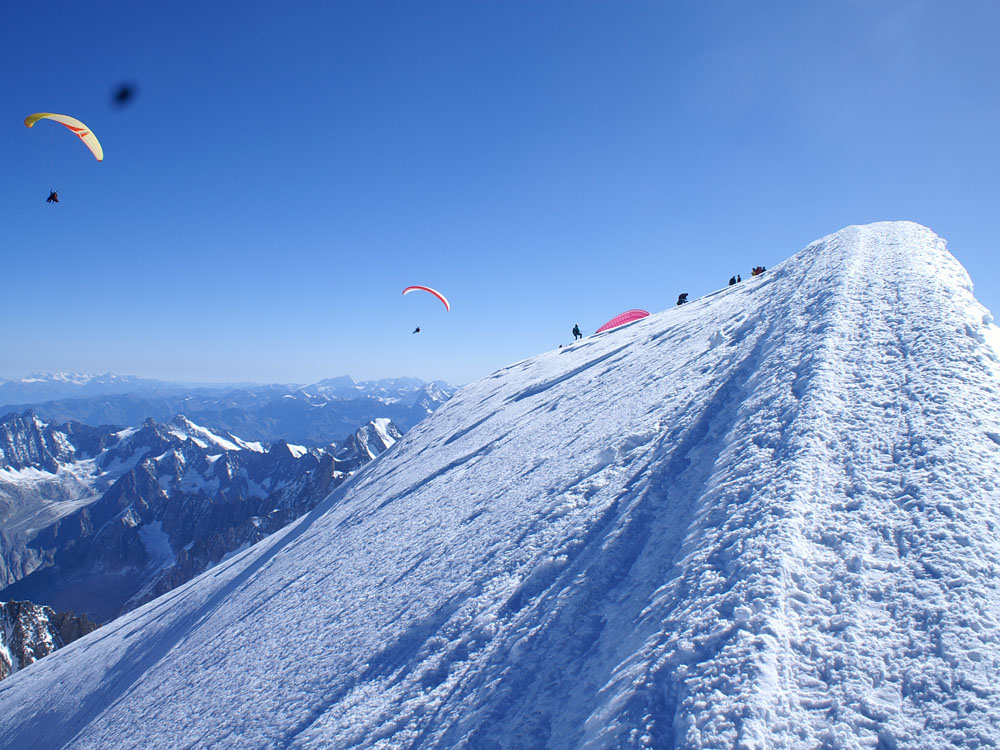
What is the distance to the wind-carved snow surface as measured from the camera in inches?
114

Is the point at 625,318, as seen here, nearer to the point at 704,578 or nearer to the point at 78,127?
the point at 704,578

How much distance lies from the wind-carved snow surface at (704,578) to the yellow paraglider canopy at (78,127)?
1545 inches

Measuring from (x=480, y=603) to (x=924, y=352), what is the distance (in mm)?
6659

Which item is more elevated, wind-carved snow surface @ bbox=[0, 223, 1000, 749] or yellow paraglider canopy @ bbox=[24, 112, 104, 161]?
yellow paraglider canopy @ bbox=[24, 112, 104, 161]

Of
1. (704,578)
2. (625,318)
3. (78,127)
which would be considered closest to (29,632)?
(78,127)

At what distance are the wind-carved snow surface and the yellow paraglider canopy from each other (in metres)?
39.2

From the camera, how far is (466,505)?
9.10m

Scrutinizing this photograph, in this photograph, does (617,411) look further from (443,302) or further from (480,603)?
(443,302)

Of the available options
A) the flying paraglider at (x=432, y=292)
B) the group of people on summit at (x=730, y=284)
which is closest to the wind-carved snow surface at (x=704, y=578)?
the group of people on summit at (x=730, y=284)

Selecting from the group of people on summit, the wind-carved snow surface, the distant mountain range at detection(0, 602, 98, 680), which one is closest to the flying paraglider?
the group of people on summit

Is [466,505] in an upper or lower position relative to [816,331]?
lower

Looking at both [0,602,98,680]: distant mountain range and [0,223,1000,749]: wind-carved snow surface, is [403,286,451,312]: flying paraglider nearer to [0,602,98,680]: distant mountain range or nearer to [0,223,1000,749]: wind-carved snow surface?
[0,223,1000,749]: wind-carved snow surface

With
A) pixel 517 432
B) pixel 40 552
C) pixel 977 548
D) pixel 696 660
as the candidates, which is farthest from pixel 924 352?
pixel 40 552

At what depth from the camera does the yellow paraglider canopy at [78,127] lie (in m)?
30.0
